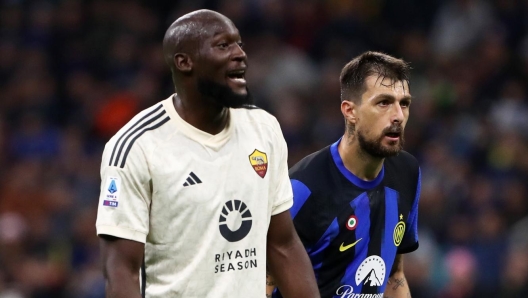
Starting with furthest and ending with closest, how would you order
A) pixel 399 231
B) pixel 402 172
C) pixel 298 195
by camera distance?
pixel 402 172
pixel 399 231
pixel 298 195

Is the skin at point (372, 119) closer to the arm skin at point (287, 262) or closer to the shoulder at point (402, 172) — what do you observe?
the shoulder at point (402, 172)

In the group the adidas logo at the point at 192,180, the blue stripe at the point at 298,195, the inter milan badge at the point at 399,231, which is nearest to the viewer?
the adidas logo at the point at 192,180

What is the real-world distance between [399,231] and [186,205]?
4.93 ft

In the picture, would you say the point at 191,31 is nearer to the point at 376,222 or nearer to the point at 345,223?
the point at 345,223

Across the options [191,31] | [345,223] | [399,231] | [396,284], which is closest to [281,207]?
[345,223]

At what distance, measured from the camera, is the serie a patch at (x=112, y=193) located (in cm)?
408

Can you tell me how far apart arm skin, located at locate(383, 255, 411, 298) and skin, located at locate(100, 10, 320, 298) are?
1.06 meters

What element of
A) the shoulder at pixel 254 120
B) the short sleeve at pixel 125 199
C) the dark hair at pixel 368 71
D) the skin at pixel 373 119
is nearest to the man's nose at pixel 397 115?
the skin at pixel 373 119

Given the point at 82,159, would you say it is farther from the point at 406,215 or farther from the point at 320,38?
the point at 406,215

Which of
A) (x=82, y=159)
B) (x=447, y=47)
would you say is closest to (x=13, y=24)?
(x=82, y=159)

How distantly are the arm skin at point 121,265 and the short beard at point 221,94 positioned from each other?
67 cm

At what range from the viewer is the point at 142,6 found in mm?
12555

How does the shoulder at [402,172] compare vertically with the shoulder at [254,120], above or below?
below

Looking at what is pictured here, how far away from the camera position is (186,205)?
4.18 m
